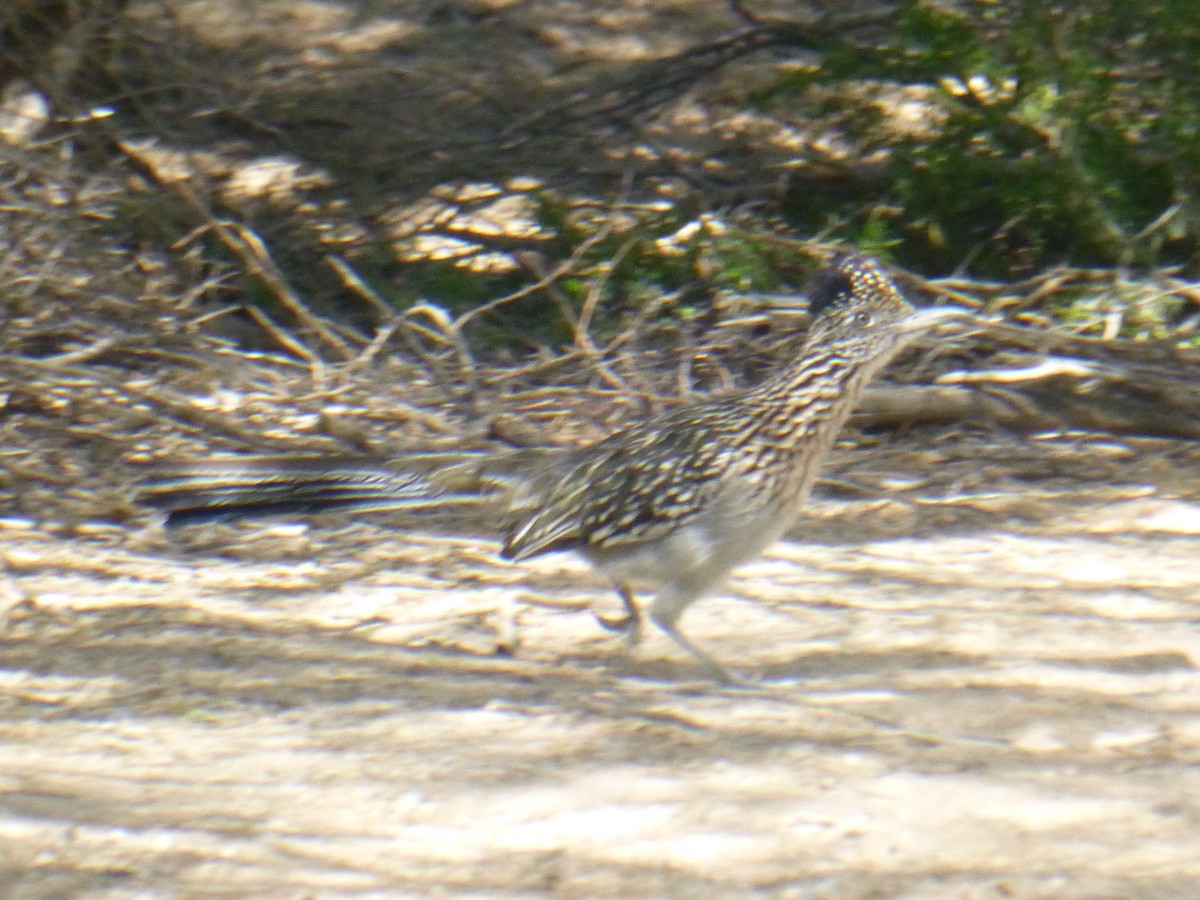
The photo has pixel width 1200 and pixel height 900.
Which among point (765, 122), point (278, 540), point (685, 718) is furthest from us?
point (765, 122)

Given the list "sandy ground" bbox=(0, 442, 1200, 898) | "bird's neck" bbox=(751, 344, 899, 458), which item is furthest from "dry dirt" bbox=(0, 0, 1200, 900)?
"bird's neck" bbox=(751, 344, 899, 458)

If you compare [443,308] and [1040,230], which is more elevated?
[1040,230]

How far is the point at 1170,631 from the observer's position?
4887mm

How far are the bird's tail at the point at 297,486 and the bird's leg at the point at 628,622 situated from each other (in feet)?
1.86

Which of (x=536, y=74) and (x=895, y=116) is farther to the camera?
(x=536, y=74)

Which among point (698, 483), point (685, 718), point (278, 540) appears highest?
point (698, 483)

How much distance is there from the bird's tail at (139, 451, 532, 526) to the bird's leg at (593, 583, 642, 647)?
1.86ft

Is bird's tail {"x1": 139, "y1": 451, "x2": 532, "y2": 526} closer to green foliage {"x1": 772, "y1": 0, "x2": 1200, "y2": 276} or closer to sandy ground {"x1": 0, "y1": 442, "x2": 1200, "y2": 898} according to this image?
sandy ground {"x1": 0, "y1": 442, "x2": 1200, "y2": 898}

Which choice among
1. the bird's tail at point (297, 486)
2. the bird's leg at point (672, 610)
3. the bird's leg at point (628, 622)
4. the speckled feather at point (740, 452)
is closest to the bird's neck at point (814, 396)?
the speckled feather at point (740, 452)

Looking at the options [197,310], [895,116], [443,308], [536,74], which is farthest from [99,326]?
[895,116]

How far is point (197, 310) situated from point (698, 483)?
399cm

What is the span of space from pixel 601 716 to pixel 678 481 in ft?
2.81

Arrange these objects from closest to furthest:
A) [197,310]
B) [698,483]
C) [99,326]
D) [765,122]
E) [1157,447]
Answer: [698,483] → [1157,447] → [99,326] → [197,310] → [765,122]

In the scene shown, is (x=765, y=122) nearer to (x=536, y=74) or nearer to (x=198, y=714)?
(x=536, y=74)
